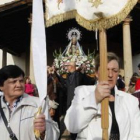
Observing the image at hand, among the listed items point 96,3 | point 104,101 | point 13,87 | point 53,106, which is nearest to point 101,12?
point 96,3

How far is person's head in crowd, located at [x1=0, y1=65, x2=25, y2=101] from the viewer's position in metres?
3.03

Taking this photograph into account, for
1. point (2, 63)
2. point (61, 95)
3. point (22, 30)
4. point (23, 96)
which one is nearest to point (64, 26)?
point (22, 30)

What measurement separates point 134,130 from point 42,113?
801 millimetres

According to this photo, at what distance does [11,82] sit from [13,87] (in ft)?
0.20

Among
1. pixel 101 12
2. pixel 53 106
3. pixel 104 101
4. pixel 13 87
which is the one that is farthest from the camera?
pixel 53 106

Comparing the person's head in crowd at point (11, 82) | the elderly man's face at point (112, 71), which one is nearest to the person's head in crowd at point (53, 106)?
the person's head in crowd at point (11, 82)

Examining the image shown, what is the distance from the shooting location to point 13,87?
304 centimetres

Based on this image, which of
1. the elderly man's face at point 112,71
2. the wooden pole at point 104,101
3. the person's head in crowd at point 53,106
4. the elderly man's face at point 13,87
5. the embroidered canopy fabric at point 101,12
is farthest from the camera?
the person's head in crowd at point 53,106

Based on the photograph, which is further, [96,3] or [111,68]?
[111,68]

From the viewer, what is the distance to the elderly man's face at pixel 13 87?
3018 mm

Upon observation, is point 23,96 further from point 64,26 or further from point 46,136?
point 64,26

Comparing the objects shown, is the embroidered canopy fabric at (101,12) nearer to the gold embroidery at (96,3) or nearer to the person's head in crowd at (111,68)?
the gold embroidery at (96,3)

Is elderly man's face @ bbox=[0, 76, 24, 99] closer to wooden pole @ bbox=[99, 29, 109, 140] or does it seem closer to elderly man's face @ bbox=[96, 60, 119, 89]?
elderly man's face @ bbox=[96, 60, 119, 89]

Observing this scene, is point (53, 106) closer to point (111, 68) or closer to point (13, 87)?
point (13, 87)
